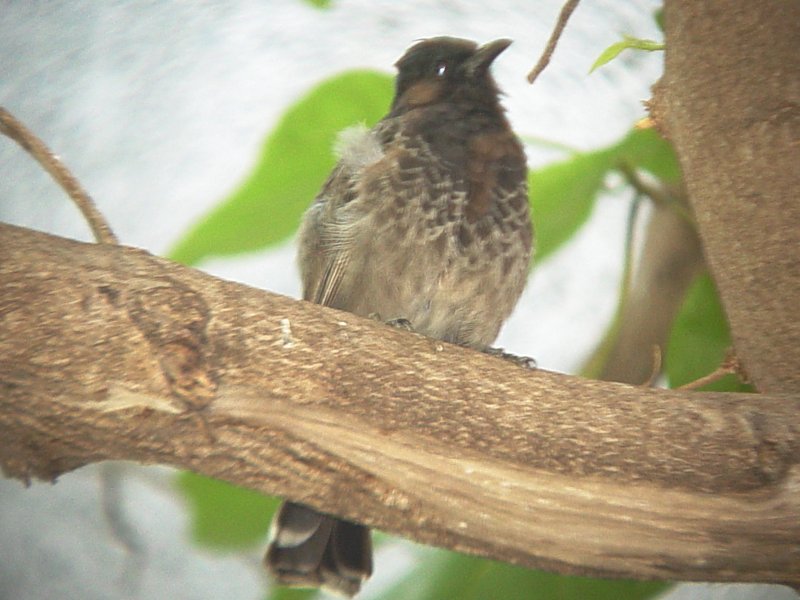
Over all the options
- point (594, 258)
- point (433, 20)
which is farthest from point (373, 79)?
point (594, 258)

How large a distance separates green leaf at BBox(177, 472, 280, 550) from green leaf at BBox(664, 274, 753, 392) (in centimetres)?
94

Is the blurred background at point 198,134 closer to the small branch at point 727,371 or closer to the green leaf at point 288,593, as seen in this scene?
the green leaf at point 288,593

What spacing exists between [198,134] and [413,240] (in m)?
0.53

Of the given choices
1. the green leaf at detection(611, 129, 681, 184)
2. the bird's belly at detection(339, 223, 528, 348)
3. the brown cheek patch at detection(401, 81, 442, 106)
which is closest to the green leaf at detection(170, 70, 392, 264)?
the brown cheek patch at detection(401, 81, 442, 106)

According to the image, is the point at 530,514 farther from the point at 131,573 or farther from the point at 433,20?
the point at 433,20

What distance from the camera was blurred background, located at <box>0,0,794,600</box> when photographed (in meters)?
1.70

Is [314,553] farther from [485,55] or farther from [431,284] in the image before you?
[485,55]

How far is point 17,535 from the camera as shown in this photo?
166 cm

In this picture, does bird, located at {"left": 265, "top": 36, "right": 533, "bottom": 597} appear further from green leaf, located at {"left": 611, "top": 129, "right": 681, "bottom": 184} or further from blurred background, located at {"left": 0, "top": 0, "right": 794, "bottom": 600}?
green leaf, located at {"left": 611, "top": 129, "right": 681, "bottom": 184}

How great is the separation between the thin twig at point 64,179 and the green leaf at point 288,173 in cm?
49

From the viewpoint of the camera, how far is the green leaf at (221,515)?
5.76 feet

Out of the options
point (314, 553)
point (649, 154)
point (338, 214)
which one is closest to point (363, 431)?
point (314, 553)

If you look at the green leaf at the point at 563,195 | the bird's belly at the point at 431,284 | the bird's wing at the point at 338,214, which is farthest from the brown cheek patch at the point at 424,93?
the bird's belly at the point at 431,284

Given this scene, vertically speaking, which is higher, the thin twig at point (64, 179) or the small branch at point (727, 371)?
the thin twig at point (64, 179)
